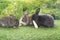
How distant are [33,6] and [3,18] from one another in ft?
1.62

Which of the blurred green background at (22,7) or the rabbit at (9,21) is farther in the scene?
the blurred green background at (22,7)

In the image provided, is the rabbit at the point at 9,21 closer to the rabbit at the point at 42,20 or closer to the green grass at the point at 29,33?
the green grass at the point at 29,33

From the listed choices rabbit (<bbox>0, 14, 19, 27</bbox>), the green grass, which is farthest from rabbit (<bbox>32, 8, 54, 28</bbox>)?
rabbit (<bbox>0, 14, 19, 27</bbox>)

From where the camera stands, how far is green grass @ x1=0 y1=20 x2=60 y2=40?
171 centimetres

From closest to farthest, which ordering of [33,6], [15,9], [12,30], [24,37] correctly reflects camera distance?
[24,37], [12,30], [15,9], [33,6]

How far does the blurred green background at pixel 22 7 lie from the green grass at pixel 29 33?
10.3 inches

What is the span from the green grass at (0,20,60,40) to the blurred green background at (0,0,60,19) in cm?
26

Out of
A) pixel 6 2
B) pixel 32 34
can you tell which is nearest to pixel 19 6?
pixel 6 2

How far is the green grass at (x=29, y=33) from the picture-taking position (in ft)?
5.62

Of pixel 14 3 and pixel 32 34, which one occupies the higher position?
pixel 14 3

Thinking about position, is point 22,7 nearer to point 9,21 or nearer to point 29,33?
point 9,21

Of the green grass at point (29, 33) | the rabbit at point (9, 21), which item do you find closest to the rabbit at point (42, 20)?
the green grass at point (29, 33)

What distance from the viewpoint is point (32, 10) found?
231 centimetres

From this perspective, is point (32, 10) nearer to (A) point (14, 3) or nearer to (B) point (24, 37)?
(A) point (14, 3)
